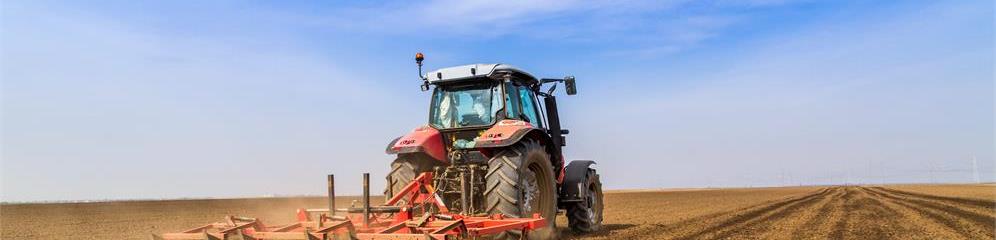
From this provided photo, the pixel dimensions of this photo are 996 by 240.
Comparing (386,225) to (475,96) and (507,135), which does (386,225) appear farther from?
(475,96)

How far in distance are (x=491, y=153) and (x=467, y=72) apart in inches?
45.8

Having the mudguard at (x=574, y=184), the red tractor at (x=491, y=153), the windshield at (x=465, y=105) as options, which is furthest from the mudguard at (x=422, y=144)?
Answer: the mudguard at (x=574, y=184)

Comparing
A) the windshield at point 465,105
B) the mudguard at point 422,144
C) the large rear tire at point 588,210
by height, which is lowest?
the large rear tire at point 588,210

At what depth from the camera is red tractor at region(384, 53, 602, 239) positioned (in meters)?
6.88

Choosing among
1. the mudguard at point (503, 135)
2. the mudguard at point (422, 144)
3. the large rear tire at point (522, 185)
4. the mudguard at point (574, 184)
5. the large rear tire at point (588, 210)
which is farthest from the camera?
the large rear tire at point (588, 210)

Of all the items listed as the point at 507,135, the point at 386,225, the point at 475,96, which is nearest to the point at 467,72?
the point at 475,96

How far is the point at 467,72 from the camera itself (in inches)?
315

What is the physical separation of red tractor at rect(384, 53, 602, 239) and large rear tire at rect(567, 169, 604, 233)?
0.6 inches

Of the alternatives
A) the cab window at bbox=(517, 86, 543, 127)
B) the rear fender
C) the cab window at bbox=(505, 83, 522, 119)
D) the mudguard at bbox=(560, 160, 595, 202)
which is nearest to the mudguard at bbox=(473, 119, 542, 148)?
the rear fender

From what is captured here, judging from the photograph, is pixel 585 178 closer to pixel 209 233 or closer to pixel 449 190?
pixel 449 190

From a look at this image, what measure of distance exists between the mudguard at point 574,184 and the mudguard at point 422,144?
6.41 ft

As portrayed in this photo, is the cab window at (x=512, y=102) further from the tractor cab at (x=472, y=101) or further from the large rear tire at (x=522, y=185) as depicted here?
the large rear tire at (x=522, y=185)

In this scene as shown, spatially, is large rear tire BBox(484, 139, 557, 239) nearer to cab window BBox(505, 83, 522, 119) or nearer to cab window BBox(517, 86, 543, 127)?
cab window BBox(505, 83, 522, 119)

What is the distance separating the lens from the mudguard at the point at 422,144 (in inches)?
286
